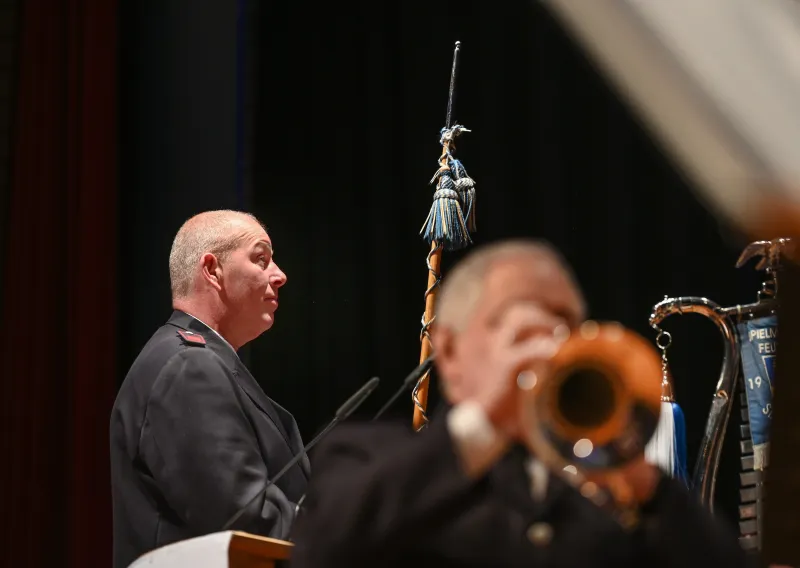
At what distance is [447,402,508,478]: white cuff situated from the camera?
3.68 feet

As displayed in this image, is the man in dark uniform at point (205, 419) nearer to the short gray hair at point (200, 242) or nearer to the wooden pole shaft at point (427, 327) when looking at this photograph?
the short gray hair at point (200, 242)

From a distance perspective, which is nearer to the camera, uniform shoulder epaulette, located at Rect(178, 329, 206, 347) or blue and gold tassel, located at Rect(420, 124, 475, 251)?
uniform shoulder epaulette, located at Rect(178, 329, 206, 347)

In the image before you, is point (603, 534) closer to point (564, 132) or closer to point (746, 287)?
point (746, 287)

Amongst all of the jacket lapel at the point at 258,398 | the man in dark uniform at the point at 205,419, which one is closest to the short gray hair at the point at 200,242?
the man in dark uniform at the point at 205,419

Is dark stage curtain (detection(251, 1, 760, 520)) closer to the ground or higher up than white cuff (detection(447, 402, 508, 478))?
higher up

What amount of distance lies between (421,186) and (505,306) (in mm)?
2383

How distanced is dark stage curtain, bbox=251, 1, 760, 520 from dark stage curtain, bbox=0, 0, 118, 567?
65 centimetres

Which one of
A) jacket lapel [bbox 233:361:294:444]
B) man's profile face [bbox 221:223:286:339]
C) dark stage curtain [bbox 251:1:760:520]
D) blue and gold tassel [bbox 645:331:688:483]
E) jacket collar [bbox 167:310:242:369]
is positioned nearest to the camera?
blue and gold tassel [bbox 645:331:688:483]

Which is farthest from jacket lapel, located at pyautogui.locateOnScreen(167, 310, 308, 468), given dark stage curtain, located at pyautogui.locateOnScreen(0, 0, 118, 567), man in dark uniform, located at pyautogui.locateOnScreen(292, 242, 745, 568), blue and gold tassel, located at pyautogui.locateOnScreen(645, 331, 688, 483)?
dark stage curtain, located at pyautogui.locateOnScreen(0, 0, 118, 567)

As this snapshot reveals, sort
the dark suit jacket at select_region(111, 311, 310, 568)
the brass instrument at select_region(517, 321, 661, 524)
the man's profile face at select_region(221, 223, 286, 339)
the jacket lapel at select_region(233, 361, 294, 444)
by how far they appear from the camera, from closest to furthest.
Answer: the brass instrument at select_region(517, 321, 661, 524) → the dark suit jacket at select_region(111, 311, 310, 568) → the jacket lapel at select_region(233, 361, 294, 444) → the man's profile face at select_region(221, 223, 286, 339)

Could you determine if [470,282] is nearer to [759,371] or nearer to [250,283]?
[759,371]

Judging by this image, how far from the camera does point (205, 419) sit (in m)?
2.12

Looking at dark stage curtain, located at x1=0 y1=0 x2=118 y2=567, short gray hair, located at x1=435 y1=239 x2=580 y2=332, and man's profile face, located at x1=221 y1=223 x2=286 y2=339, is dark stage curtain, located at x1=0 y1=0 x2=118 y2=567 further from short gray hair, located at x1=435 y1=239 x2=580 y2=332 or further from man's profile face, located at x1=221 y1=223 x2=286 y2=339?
short gray hair, located at x1=435 y1=239 x2=580 y2=332

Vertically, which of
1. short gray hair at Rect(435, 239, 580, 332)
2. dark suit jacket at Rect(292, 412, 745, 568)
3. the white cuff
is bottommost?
dark suit jacket at Rect(292, 412, 745, 568)
